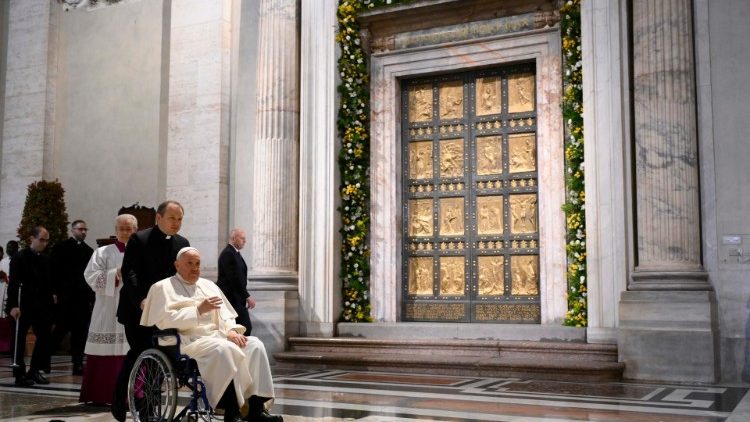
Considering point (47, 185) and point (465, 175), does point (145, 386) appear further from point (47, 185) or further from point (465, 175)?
point (47, 185)

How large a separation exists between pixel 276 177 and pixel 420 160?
205 cm

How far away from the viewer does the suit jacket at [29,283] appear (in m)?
9.12

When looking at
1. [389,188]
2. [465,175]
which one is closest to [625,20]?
[465,175]

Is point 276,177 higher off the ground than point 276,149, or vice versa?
point 276,149

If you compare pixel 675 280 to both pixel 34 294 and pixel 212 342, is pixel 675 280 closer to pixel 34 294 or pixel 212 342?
pixel 212 342

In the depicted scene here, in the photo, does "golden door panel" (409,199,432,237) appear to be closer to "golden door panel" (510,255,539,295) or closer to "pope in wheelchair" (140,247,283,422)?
"golden door panel" (510,255,539,295)

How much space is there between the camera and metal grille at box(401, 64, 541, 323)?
11.0 meters

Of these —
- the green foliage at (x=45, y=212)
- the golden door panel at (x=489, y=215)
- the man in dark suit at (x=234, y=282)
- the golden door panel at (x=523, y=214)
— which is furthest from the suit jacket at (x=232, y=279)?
the green foliage at (x=45, y=212)

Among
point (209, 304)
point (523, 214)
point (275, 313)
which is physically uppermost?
point (523, 214)

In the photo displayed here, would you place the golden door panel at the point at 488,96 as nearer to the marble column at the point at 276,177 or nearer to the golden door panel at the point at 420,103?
the golden door panel at the point at 420,103

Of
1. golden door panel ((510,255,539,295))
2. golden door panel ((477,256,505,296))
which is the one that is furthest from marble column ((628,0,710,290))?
golden door panel ((477,256,505,296))

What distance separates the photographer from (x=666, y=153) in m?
8.99

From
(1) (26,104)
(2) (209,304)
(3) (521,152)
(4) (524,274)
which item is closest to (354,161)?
(3) (521,152)

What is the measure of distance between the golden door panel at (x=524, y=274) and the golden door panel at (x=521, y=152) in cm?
119
